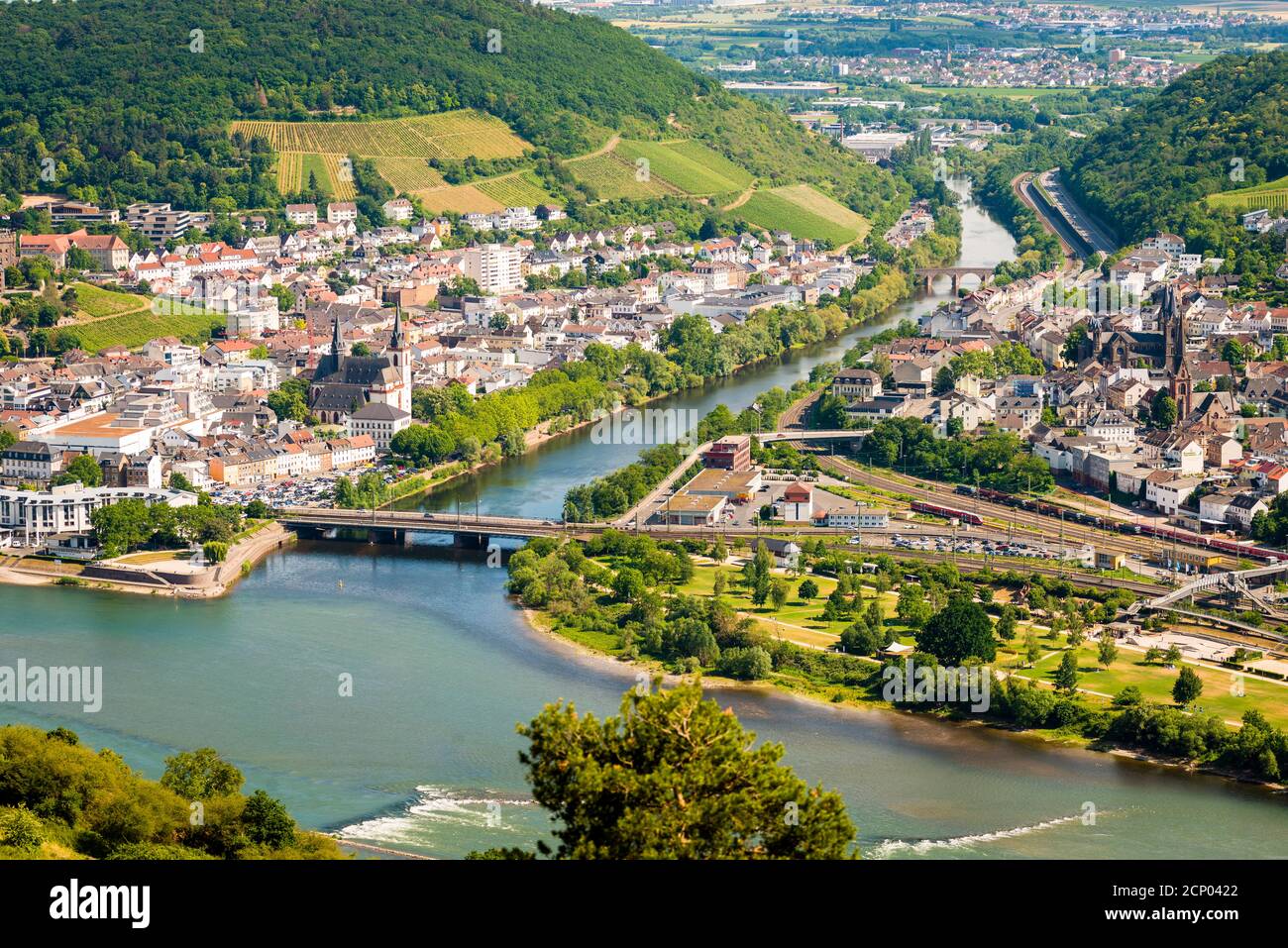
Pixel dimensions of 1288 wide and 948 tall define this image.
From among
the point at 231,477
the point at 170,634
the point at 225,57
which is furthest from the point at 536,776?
the point at 225,57

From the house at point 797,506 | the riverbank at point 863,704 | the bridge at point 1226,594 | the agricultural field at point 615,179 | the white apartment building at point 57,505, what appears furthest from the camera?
the agricultural field at point 615,179

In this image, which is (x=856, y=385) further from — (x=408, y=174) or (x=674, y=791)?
(x=674, y=791)

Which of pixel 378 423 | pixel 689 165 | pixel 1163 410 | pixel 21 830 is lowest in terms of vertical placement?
pixel 21 830

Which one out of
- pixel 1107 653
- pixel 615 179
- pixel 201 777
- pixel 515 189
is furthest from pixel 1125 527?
pixel 615 179

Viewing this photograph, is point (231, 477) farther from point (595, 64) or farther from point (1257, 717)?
point (595, 64)

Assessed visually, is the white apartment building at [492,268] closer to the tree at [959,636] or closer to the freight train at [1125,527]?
the freight train at [1125,527]

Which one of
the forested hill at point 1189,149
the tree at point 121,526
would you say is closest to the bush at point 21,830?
the tree at point 121,526

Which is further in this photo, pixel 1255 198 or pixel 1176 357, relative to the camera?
pixel 1255 198
